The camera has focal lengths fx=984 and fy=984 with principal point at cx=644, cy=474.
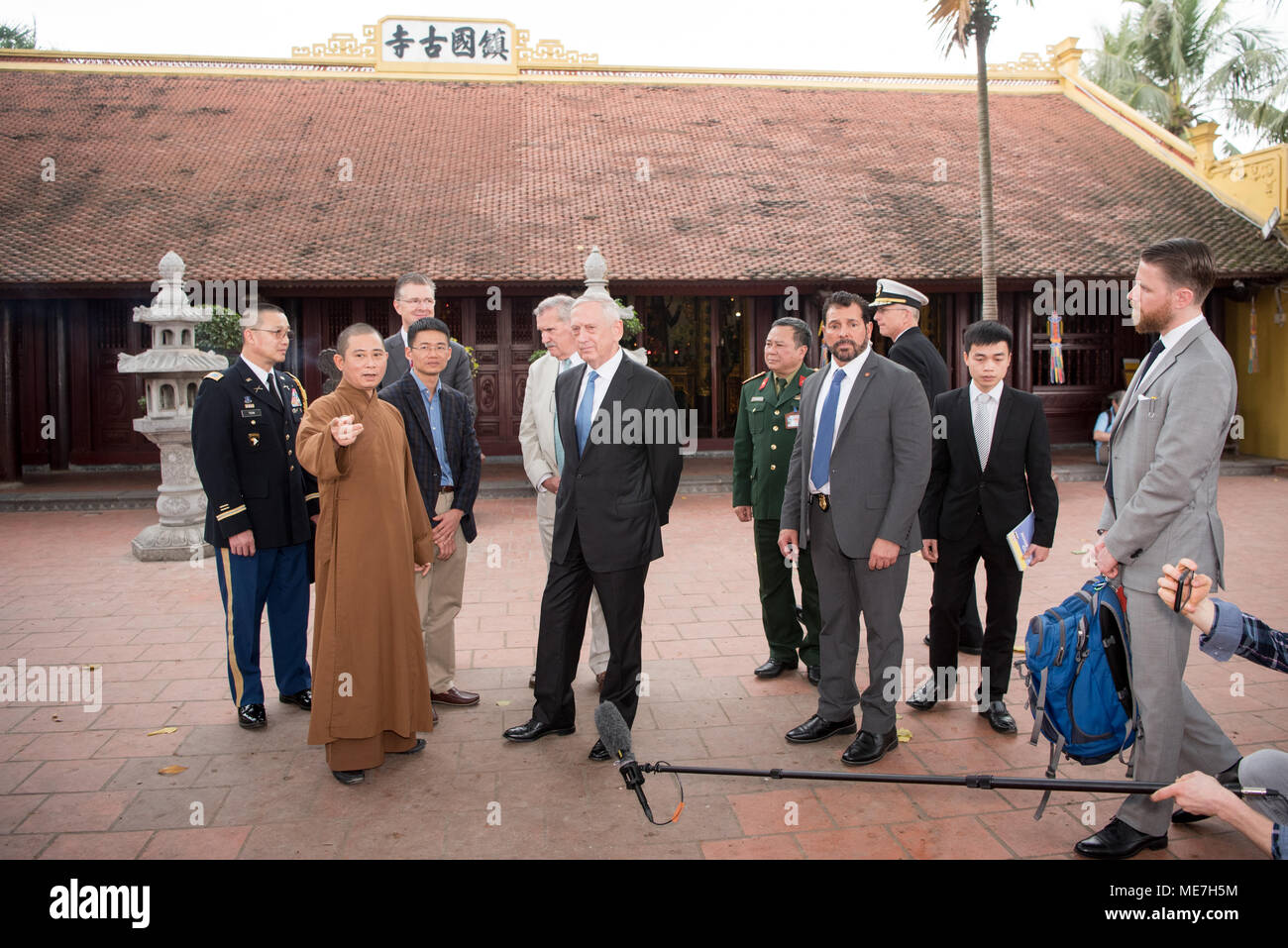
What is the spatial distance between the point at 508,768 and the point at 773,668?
175 cm

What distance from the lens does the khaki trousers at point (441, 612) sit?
16.2 ft

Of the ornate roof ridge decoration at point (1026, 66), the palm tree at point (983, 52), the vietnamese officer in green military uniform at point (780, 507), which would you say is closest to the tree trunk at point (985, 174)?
the palm tree at point (983, 52)

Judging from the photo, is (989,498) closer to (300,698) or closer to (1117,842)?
(1117,842)

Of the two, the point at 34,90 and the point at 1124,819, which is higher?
the point at 34,90

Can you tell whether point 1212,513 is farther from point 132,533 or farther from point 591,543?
point 132,533

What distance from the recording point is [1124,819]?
336 centimetres

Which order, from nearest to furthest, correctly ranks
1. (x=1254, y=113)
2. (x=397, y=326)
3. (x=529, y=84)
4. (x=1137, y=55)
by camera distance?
(x=397, y=326) → (x=529, y=84) → (x=1254, y=113) → (x=1137, y=55)

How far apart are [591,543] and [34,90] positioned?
18797 millimetres

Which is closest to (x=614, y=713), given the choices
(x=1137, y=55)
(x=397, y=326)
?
(x=397, y=326)

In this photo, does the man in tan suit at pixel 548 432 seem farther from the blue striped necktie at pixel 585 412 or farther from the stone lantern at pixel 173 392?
the stone lantern at pixel 173 392

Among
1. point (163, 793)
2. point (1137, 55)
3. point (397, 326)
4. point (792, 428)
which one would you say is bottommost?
point (163, 793)

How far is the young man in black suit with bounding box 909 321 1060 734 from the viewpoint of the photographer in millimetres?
4656

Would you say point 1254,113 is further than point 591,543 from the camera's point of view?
Yes

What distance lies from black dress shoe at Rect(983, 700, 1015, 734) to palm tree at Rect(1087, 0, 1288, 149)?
25857mm
